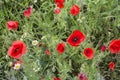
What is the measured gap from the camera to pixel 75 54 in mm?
2232

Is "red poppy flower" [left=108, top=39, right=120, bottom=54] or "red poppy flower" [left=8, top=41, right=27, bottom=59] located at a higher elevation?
"red poppy flower" [left=8, top=41, right=27, bottom=59]

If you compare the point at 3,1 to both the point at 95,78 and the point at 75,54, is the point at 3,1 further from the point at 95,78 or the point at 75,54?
the point at 95,78

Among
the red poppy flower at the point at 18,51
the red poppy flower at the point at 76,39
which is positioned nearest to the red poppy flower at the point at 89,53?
the red poppy flower at the point at 76,39

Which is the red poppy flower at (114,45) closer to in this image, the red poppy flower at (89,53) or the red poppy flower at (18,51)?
the red poppy flower at (89,53)

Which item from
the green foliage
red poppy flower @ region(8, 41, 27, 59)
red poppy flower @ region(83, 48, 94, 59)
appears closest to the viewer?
red poppy flower @ region(8, 41, 27, 59)

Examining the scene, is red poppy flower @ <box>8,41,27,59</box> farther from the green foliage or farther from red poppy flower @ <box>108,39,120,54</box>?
red poppy flower @ <box>108,39,120,54</box>

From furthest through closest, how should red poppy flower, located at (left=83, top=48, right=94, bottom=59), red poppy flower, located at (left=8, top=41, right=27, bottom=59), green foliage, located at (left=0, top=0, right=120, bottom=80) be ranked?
1. green foliage, located at (left=0, top=0, right=120, bottom=80)
2. red poppy flower, located at (left=83, top=48, right=94, bottom=59)
3. red poppy flower, located at (left=8, top=41, right=27, bottom=59)

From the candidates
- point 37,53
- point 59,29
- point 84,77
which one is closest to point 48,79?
point 37,53

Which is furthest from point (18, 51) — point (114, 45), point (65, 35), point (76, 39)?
point (65, 35)

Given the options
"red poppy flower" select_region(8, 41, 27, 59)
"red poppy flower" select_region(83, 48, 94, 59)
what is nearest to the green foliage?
"red poppy flower" select_region(83, 48, 94, 59)

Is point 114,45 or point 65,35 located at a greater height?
point 114,45

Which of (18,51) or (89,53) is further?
(89,53)

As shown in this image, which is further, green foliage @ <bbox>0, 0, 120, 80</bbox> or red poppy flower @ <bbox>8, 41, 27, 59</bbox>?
green foliage @ <bbox>0, 0, 120, 80</bbox>

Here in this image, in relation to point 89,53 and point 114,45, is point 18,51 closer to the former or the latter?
point 89,53
